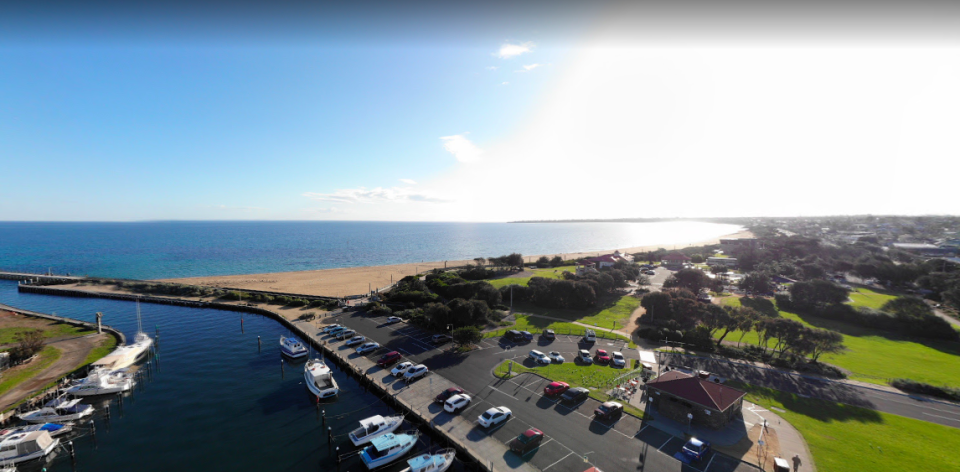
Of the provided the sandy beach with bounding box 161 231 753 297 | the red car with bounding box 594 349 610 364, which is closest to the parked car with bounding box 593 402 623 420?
the red car with bounding box 594 349 610 364

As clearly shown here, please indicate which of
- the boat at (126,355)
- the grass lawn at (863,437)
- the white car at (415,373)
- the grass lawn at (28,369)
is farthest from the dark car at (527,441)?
the grass lawn at (28,369)

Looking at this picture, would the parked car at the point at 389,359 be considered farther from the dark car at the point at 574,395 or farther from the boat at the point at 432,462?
the dark car at the point at 574,395

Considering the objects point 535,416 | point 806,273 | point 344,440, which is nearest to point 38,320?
point 344,440

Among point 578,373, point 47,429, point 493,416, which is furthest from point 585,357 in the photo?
point 47,429

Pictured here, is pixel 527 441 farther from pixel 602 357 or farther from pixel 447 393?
pixel 602 357

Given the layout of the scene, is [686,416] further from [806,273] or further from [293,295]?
[806,273]

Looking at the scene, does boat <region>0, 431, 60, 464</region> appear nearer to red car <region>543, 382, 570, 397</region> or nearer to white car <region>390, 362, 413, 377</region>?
white car <region>390, 362, 413, 377</region>

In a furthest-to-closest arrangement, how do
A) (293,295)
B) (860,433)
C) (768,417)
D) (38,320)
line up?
1. (293,295)
2. (38,320)
3. (768,417)
4. (860,433)
